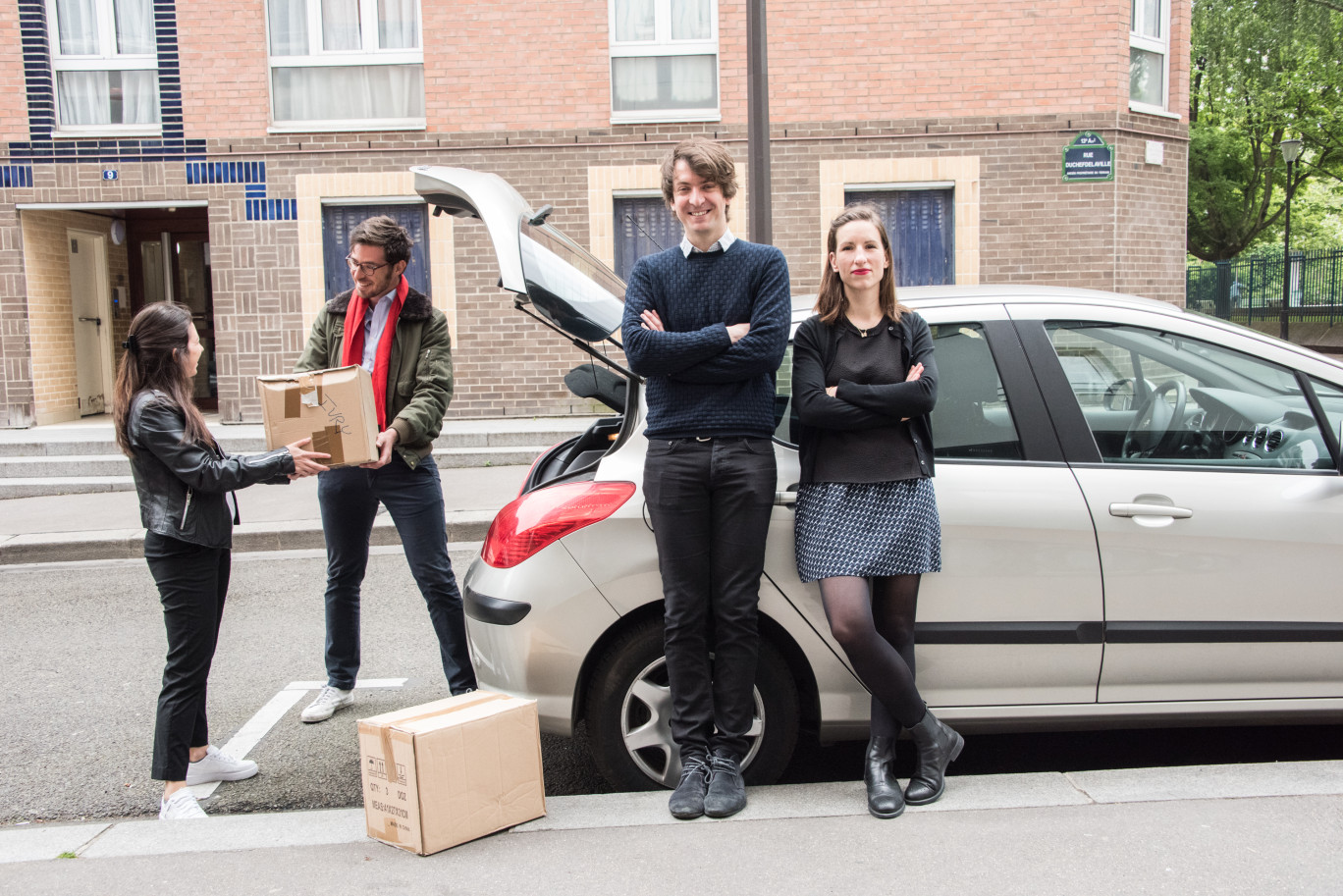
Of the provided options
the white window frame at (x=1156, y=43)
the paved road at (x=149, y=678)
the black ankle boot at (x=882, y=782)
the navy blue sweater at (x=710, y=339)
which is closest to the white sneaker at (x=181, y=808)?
the paved road at (x=149, y=678)

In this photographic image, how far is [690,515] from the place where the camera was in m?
3.12

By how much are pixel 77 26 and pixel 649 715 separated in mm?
12239

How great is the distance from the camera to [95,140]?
12109 mm

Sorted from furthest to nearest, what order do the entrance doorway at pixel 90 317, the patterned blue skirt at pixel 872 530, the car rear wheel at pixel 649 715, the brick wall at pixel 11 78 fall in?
the entrance doorway at pixel 90 317
the brick wall at pixel 11 78
the car rear wheel at pixel 649 715
the patterned blue skirt at pixel 872 530

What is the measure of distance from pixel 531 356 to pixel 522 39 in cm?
337

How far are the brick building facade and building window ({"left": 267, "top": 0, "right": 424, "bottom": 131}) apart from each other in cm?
2

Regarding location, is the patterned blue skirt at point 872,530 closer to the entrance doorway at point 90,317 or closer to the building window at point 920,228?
the building window at point 920,228

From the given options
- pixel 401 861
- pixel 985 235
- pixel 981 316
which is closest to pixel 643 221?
pixel 985 235

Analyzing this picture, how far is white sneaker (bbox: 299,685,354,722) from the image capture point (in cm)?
442

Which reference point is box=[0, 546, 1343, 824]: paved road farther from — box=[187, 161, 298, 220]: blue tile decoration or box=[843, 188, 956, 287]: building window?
box=[843, 188, 956, 287]: building window

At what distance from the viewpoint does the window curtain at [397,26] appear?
486 inches

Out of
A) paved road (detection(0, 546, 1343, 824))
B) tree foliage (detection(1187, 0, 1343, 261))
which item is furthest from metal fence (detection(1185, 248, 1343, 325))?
paved road (detection(0, 546, 1343, 824))

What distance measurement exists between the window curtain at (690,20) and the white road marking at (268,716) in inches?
368

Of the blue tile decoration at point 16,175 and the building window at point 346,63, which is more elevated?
the building window at point 346,63
